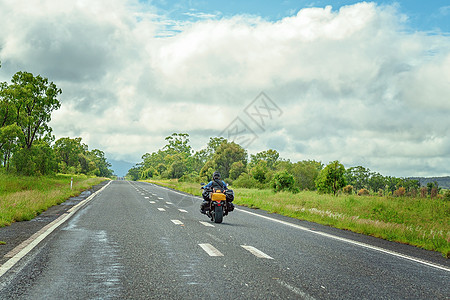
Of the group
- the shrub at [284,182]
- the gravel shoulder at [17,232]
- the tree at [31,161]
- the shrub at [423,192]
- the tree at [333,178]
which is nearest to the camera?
the gravel shoulder at [17,232]

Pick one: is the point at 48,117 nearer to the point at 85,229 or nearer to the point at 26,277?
the point at 85,229

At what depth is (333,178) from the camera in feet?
137

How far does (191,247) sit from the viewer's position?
7.84 meters

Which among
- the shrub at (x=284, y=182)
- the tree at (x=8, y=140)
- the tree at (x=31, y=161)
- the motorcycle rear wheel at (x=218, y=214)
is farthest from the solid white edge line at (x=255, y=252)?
the tree at (x=31, y=161)

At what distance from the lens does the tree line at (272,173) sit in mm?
41938

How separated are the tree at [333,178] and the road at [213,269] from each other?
32.9 meters

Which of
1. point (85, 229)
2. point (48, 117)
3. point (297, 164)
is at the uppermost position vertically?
point (48, 117)

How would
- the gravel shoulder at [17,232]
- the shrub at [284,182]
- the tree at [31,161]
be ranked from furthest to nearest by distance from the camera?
the tree at [31,161] < the shrub at [284,182] < the gravel shoulder at [17,232]

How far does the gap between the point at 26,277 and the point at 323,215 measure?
43.9 ft

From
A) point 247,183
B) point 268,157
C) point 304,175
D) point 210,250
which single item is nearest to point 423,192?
point 210,250

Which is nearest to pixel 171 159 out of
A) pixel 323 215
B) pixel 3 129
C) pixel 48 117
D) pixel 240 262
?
pixel 48 117

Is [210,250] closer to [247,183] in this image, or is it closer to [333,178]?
[333,178]

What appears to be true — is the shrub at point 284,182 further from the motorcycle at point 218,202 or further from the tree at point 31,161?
the tree at point 31,161

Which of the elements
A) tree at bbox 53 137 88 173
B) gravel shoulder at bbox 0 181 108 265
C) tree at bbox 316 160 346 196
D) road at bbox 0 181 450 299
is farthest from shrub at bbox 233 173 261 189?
tree at bbox 53 137 88 173
